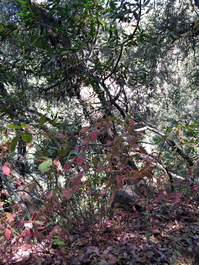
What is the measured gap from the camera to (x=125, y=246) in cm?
230

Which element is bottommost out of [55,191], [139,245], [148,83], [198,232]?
[198,232]

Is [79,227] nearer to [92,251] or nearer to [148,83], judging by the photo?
[92,251]

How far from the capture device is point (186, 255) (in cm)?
213

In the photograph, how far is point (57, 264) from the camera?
209 cm

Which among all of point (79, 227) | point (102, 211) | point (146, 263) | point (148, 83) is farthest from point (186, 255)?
point (148, 83)

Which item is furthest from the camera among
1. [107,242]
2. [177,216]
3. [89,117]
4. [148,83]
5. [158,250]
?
[148,83]

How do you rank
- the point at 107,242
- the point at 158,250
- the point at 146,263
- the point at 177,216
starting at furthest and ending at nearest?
the point at 177,216, the point at 107,242, the point at 158,250, the point at 146,263

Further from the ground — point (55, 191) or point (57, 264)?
point (55, 191)

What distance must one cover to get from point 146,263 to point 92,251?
56 centimetres

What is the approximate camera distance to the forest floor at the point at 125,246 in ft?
6.82

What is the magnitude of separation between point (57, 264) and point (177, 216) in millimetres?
1693

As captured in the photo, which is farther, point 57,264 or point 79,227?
point 79,227

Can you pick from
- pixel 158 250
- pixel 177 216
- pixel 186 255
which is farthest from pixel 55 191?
pixel 177 216

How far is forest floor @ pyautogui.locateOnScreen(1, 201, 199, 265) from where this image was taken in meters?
2.08
